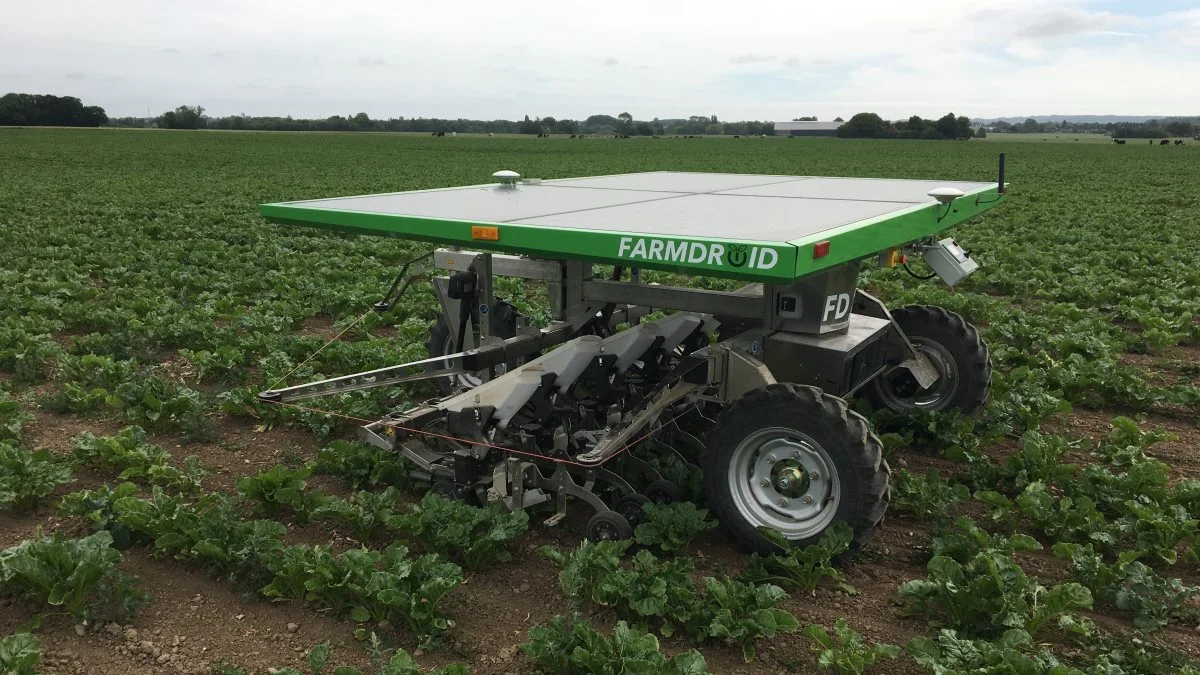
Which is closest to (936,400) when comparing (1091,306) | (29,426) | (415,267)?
(1091,306)

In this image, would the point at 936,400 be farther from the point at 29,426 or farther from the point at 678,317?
the point at 29,426

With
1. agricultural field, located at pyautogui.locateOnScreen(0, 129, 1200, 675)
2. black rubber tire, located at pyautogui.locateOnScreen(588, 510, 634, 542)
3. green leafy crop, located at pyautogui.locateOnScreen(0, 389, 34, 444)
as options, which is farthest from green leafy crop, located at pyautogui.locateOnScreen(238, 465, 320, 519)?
green leafy crop, located at pyautogui.locateOnScreen(0, 389, 34, 444)

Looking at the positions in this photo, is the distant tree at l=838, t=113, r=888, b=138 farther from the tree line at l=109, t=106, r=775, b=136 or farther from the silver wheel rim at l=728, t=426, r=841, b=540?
the silver wheel rim at l=728, t=426, r=841, b=540

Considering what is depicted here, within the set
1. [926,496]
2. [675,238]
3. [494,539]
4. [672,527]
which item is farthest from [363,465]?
[926,496]

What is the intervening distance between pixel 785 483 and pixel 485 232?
1.86 metres

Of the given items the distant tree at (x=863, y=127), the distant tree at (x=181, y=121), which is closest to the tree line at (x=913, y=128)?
the distant tree at (x=863, y=127)

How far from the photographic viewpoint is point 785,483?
4.12m

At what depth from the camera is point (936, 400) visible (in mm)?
5953

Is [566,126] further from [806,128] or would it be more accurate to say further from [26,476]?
[26,476]

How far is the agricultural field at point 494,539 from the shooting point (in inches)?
138

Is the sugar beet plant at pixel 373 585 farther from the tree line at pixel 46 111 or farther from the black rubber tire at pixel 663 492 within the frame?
the tree line at pixel 46 111

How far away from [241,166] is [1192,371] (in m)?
37.8

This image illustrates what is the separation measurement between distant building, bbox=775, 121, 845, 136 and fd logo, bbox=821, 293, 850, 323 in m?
114

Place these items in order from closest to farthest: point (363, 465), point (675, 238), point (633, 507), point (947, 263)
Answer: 1. point (675, 238)
2. point (633, 507)
3. point (947, 263)
4. point (363, 465)
